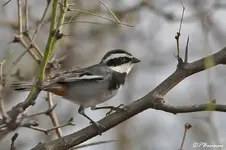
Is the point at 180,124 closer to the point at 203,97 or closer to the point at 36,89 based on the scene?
the point at 203,97

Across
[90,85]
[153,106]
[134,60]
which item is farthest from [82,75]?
[153,106]

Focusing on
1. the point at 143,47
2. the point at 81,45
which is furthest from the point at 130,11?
the point at 143,47

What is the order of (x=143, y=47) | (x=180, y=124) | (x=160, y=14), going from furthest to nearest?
(x=143, y=47) < (x=180, y=124) < (x=160, y=14)

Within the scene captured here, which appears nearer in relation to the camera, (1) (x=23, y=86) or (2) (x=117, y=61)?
(1) (x=23, y=86)

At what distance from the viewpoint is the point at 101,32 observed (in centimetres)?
796

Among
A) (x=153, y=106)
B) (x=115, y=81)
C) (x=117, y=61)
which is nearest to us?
(x=153, y=106)

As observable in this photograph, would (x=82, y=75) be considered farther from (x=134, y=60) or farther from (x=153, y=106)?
(x=153, y=106)

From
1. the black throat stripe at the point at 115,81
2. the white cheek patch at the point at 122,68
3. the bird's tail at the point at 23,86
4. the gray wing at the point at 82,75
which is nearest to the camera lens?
the bird's tail at the point at 23,86

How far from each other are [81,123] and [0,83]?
12.5 ft

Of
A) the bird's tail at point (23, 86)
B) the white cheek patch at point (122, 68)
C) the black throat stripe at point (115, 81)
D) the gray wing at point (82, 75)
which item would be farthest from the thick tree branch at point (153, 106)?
the white cheek patch at point (122, 68)

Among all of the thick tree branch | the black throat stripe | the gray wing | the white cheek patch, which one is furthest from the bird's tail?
the white cheek patch

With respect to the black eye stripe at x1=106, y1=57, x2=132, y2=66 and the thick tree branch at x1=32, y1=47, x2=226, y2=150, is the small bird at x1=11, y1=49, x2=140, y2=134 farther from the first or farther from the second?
the thick tree branch at x1=32, y1=47, x2=226, y2=150

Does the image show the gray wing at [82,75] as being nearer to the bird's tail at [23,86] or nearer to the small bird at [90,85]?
the small bird at [90,85]

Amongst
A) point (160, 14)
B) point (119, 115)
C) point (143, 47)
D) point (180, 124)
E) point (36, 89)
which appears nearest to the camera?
point (36, 89)
